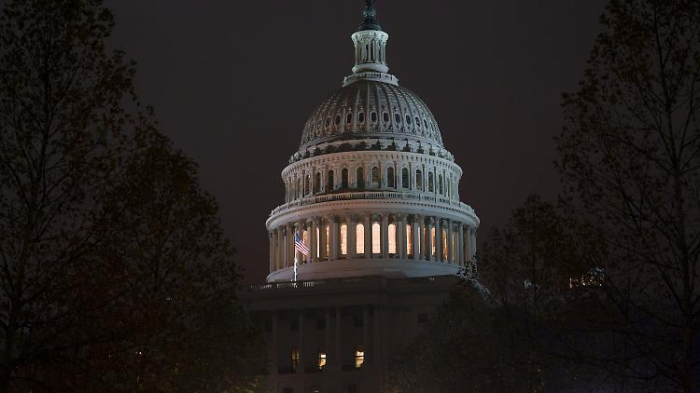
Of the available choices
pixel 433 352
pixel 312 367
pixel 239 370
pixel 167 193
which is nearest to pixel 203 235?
pixel 167 193

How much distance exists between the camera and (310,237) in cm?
16275

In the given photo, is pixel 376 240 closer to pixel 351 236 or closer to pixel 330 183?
pixel 351 236

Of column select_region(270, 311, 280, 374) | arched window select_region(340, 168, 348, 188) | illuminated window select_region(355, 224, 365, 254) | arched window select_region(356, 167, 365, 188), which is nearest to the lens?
column select_region(270, 311, 280, 374)

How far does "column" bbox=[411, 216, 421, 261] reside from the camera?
160 m

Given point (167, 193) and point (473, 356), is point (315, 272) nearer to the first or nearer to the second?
point (473, 356)

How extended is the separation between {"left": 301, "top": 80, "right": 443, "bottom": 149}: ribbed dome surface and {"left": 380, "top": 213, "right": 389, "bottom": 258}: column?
12261 mm

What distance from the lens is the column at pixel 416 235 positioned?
15962 cm

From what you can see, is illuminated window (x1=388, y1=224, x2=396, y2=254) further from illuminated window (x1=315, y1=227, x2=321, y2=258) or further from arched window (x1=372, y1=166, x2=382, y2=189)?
illuminated window (x1=315, y1=227, x2=321, y2=258)

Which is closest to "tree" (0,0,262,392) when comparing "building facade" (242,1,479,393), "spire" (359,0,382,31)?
"building facade" (242,1,479,393)

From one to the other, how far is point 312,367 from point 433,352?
54682mm

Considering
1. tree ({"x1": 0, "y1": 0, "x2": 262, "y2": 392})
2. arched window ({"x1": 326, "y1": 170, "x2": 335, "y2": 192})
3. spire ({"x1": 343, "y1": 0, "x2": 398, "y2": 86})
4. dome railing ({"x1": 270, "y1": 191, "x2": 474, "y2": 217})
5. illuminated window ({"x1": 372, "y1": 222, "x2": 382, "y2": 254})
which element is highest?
spire ({"x1": 343, "y1": 0, "x2": 398, "y2": 86})

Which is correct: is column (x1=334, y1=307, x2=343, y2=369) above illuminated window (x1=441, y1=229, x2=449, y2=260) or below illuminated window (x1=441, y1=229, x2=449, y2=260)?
below

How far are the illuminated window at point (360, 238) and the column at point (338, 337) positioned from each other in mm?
17377

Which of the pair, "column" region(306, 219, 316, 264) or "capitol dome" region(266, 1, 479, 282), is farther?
"column" region(306, 219, 316, 264)
